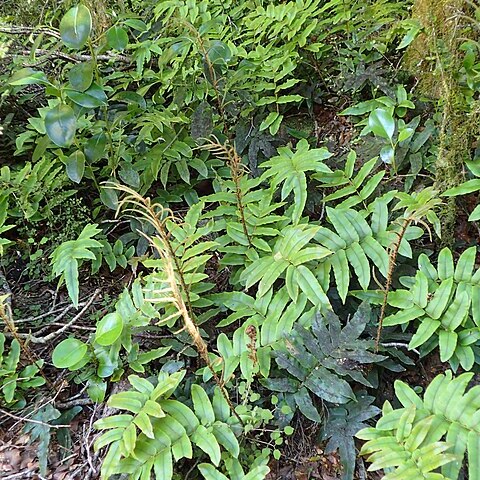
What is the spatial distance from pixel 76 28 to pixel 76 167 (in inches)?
30.0

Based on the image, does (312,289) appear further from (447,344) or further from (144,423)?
(144,423)

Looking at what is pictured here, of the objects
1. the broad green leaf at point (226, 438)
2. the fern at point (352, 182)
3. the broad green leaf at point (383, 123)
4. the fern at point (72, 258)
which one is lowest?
the broad green leaf at point (226, 438)

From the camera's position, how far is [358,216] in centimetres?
242

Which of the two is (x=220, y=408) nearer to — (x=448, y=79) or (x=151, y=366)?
(x=151, y=366)

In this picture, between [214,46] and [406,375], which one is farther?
[214,46]

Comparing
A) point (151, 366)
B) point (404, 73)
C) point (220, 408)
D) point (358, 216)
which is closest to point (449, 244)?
point (358, 216)

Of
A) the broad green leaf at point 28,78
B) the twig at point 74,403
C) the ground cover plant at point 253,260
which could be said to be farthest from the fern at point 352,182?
the twig at point 74,403

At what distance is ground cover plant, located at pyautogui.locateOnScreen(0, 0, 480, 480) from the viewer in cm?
201

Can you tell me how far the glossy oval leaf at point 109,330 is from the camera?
7.03 ft

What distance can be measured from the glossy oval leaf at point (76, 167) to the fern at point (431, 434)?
2053mm

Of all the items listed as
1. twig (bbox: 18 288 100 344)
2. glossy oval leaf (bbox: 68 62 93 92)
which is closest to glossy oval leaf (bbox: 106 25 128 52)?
glossy oval leaf (bbox: 68 62 93 92)

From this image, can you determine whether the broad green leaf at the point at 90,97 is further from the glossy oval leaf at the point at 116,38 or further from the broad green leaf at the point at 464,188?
the broad green leaf at the point at 464,188

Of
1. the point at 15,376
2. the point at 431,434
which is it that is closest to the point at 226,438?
the point at 431,434

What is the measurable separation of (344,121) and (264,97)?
68cm
